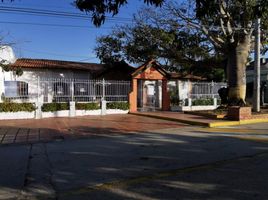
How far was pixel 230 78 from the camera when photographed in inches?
906

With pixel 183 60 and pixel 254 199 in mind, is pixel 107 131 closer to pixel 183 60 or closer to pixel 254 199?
pixel 254 199

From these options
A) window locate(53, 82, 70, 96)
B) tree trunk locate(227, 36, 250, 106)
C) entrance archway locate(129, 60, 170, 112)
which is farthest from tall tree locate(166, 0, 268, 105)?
window locate(53, 82, 70, 96)

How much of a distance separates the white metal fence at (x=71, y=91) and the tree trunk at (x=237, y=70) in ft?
22.0

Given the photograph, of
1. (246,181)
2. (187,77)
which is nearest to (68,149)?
(246,181)

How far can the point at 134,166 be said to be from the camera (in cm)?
841

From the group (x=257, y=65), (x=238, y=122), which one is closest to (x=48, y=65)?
(x=257, y=65)

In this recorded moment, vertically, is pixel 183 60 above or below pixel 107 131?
above

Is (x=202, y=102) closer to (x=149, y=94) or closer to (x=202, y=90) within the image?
(x=202, y=90)

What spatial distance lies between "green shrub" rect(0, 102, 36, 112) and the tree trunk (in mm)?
11568

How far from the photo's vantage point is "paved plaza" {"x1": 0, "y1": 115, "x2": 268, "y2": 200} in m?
6.32

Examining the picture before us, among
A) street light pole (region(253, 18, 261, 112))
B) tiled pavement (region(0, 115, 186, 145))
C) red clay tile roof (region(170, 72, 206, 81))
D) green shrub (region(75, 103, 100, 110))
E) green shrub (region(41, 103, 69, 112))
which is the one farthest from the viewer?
red clay tile roof (region(170, 72, 206, 81))

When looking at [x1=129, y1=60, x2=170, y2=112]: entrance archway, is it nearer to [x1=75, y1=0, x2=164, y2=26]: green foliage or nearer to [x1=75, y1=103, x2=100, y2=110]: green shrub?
[x1=75, y1=103, x2=100, y2=110]: green shrub

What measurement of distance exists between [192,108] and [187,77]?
496 cm

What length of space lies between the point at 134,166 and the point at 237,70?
15.6 m
